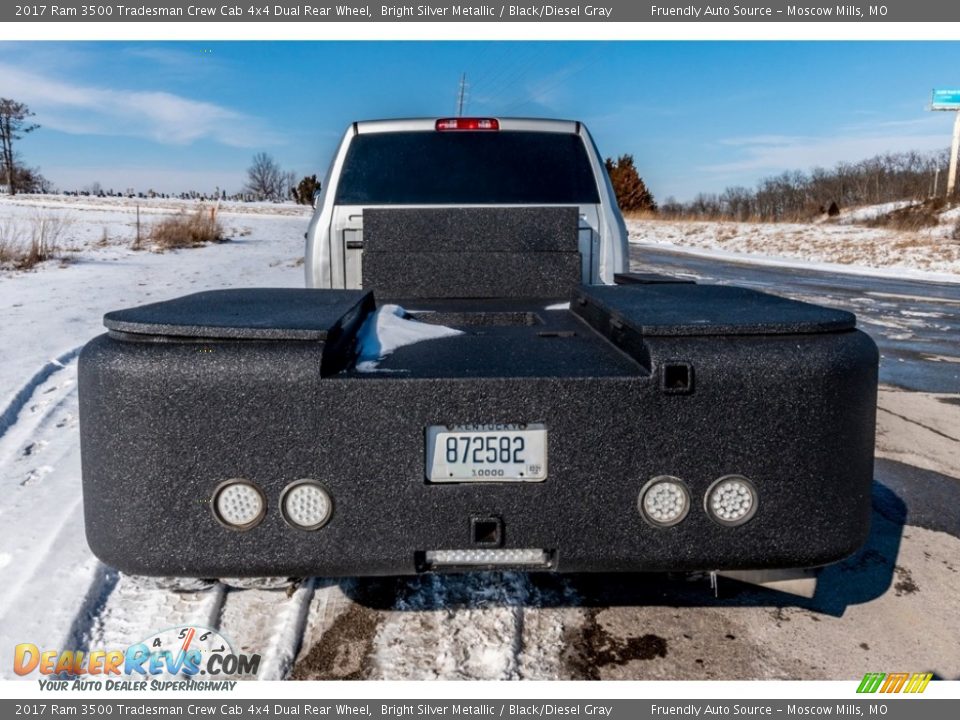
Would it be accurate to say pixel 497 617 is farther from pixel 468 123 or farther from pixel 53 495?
pixel 468 123

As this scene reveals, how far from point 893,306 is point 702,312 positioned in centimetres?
1099

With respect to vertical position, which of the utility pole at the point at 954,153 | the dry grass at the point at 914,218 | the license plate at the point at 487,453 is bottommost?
the license plate at the point at 487,453

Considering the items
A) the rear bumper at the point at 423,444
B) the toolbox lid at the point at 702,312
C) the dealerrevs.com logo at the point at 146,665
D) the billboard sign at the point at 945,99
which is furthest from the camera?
the billboard sign at the point at 945,99

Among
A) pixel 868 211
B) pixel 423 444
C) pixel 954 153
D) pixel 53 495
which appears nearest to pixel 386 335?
pixel 423 444

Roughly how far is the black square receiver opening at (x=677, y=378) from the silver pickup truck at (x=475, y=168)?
1992 mm

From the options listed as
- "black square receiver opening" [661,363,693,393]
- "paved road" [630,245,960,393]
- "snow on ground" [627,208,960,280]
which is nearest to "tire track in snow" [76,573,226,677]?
"black square receiver opening" [661,363,693,393]

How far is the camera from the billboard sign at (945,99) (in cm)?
4922

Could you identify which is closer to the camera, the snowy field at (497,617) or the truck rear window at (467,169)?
the snowy field at (497,617)

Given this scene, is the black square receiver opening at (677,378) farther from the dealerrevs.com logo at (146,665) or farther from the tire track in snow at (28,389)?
the tire track in snow at (28,389)

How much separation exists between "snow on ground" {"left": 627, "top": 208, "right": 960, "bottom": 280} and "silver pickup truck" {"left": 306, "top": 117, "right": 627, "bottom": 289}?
1683 centimetres

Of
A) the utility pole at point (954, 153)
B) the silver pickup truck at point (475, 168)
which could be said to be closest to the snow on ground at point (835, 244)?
the utility pole at point (954, 153)

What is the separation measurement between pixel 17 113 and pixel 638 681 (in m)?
71.9

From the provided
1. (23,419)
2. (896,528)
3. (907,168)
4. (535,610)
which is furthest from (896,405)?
(907,168)

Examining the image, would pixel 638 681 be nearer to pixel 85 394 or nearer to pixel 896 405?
pixel 85 394
